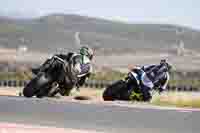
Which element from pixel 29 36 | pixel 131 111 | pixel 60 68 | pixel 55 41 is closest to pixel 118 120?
pixel 131 111

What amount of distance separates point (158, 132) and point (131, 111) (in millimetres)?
1274

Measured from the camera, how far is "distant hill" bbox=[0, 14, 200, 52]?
10331cm

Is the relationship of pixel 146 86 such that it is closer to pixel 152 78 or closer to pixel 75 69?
pixel 152 78

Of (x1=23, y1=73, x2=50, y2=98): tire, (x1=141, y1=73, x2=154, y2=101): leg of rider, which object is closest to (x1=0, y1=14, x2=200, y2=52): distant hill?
(x1=23, y1=73, x2=50, y2=98): tire

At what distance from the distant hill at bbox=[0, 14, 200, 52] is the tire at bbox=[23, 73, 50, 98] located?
2723 inches

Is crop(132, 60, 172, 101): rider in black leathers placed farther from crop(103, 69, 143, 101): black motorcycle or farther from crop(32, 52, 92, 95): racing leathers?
crop(32, 52, 92, 95): racing leathers

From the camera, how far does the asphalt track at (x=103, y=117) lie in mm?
12008

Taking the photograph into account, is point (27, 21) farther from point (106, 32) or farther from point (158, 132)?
point (158, 132)

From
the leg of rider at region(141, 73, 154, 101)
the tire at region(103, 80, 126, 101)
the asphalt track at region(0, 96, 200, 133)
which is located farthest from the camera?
the tire at region(103, 80, 126, 101)

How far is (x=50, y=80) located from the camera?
18703mm

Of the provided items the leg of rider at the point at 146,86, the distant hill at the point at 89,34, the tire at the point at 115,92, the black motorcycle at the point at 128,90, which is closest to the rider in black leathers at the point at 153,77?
the leg of rider at the point at 146,86

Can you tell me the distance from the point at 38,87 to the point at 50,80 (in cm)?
49

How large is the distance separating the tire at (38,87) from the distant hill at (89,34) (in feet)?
227

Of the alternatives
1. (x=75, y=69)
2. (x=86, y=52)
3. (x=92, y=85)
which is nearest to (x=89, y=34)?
(x=92, y=85)
